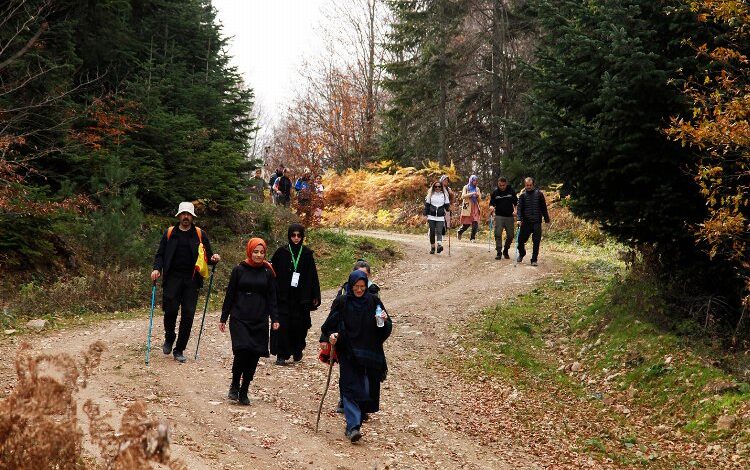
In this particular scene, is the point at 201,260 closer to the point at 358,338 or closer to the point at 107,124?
the point at 358,338

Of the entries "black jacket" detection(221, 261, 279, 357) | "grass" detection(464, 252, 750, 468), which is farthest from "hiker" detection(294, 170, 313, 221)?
"black jacket" detection(221, 261, 279, 357)

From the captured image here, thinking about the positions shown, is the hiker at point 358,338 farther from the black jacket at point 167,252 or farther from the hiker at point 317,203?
the hiker at point 317,203

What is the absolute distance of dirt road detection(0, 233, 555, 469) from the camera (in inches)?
309

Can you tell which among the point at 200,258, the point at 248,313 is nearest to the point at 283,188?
the point at 200,258

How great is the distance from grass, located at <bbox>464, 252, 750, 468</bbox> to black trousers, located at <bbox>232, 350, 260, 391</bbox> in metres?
4.31

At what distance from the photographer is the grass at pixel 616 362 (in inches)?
382

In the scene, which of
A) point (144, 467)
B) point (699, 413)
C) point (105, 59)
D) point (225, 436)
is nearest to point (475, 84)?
point (105, 59)

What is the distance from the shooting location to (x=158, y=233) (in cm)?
1738

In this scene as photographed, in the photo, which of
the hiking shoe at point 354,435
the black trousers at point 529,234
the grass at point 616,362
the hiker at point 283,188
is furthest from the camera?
the hiker at point 283,188

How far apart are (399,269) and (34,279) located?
9615 mm

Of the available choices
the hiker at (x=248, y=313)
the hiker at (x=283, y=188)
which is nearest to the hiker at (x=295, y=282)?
the hiker at (x=248, y=313)

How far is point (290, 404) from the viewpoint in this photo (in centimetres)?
953

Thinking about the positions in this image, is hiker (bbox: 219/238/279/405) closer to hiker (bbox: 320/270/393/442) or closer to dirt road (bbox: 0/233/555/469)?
dirt road (bbox: 0/233/555/469)

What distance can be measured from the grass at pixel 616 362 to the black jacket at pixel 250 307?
4317 millimetres
